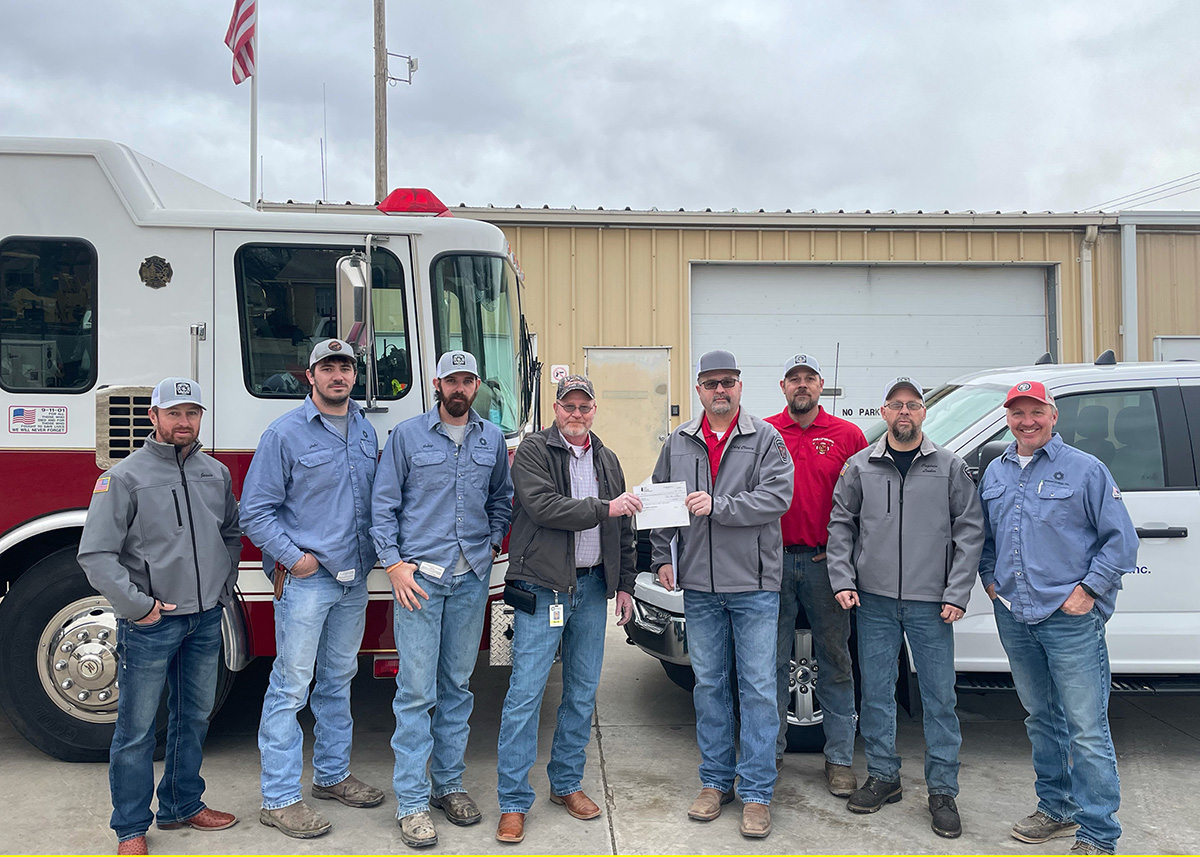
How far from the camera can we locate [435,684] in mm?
3719

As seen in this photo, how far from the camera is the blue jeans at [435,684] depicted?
12.0ft

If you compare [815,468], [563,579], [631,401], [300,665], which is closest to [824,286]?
[631,401]

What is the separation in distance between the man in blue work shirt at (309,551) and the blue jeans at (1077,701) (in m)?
2.77

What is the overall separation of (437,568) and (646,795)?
1.52 m

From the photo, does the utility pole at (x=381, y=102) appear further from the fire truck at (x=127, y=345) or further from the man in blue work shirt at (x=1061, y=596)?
the man in blue work shirt at (x=1061, y=596)

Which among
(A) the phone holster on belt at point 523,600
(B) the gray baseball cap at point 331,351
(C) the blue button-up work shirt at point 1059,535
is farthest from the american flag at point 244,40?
(C) the blue button-up work shirt at point 1059,535

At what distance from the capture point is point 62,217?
420 cm

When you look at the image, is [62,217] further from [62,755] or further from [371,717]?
[371,717]

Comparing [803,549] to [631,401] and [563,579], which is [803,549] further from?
[631,401]

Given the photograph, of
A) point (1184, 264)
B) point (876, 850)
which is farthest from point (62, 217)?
point (1184, 264)

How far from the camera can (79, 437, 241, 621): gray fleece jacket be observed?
3252 millimetres

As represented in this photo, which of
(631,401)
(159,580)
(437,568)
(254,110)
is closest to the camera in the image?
(159,580)

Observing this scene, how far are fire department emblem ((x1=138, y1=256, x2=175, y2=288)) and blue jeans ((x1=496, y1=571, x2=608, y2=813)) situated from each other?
2289 mm

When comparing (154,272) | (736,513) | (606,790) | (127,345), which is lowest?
(606,790)
